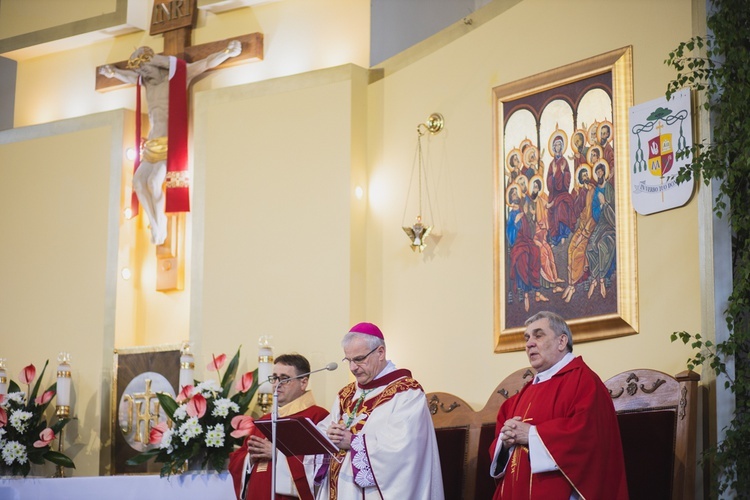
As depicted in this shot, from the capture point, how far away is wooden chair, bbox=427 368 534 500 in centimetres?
671

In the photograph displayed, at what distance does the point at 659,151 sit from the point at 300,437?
2.61 meters

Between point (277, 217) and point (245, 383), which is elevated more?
point (277, 217)

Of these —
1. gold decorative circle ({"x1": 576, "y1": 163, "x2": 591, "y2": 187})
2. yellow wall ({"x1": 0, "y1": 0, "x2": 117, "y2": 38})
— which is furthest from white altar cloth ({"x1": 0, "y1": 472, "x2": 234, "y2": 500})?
yellow wall ({"x1": 0, "y1": 0, "x2": 117, "y2": 38})

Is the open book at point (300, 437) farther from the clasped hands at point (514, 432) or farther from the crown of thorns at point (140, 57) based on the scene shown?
the crown of thorns at point (140, 57)

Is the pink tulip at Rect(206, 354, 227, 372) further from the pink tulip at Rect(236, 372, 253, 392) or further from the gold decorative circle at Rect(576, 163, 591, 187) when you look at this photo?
the gold decorative circle at Rect(576, 163, 591, 187)

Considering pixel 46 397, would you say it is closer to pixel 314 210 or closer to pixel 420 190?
pixel 314 210

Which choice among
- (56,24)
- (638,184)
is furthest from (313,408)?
(56,24)

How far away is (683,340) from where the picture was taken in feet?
18.0

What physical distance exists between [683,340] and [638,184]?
48.5 inches

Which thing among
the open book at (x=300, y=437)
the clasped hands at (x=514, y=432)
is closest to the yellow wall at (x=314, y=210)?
the clasped hands at (x=514, y=432)

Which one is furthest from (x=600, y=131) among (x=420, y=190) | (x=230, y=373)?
(x=230, y=373)

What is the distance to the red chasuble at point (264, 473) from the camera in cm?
665

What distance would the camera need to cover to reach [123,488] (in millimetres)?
8031

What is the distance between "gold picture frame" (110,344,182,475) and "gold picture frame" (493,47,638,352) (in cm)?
307
